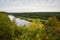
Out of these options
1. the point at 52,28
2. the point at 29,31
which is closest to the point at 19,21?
the point at 29,31

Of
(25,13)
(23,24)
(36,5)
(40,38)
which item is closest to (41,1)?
(36,5)

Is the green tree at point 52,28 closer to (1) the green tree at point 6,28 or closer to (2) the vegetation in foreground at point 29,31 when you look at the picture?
(2) the vegetation in foreground at point 29,31

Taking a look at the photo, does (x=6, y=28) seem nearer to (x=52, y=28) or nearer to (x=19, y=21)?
(x=19, y=21)

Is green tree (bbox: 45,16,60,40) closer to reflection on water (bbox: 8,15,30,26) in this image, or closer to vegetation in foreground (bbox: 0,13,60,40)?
vegetation in foreground (bbox: 0,13,60,40)

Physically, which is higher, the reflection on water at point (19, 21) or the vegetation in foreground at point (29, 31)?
the reflection on water at point (19, 21)

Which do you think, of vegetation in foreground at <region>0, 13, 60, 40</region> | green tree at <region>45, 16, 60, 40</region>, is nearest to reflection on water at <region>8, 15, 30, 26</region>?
vegetation in foreground at <region>0, 13, 60, 40</region>

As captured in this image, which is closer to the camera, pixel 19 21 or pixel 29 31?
pixel 29 31

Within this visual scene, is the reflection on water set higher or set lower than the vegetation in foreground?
higher

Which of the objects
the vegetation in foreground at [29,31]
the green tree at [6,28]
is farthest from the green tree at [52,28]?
the green tree at [6,28]

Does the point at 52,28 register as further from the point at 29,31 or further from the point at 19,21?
the point at 19,21
